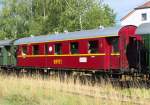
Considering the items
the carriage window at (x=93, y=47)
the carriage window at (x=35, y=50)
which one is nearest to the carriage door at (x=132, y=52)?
the carriage window at (x=93, y=47)

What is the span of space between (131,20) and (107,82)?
53463 mm

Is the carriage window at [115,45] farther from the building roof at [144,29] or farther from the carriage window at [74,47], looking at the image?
the carriage window at [74,47]

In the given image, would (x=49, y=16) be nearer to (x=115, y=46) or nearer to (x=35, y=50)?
(x=35, y=50)

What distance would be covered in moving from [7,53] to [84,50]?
13104 mm

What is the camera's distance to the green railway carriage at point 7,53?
114 feet

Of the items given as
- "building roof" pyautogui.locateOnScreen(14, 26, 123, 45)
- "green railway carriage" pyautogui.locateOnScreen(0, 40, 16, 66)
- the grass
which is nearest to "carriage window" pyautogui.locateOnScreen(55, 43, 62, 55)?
"building roof" pyautogui.locateOnScreen(14, 26, 123, 45)

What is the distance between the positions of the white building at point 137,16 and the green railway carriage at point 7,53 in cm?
3851

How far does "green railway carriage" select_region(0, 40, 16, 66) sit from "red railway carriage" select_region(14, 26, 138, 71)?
3.76 m

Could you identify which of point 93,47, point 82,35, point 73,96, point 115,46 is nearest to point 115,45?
point 115,46

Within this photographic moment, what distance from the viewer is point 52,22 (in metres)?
55.5

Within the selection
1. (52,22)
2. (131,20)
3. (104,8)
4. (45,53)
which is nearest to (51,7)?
(52,22)

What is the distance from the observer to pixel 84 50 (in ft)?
80.1

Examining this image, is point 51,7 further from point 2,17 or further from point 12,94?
point 12,94

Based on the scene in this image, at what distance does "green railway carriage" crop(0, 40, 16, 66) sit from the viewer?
34719 mm
